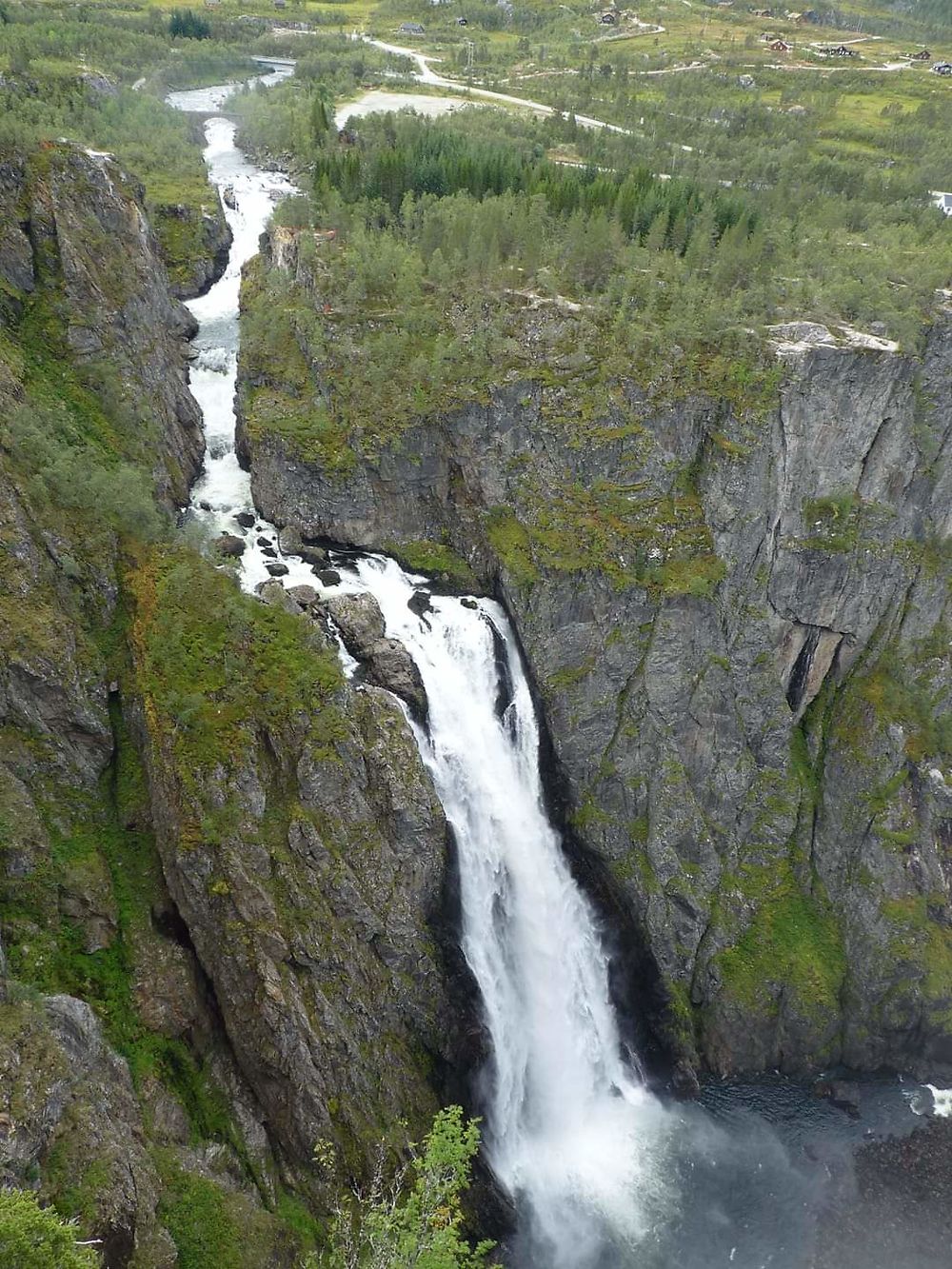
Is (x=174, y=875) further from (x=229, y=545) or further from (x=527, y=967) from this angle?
(x=229, y=545)

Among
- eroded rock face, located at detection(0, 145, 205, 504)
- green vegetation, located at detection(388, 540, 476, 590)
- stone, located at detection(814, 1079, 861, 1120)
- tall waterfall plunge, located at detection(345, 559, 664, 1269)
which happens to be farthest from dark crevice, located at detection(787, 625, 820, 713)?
eroded rock face, located at detection(0, 145, 205, 504)

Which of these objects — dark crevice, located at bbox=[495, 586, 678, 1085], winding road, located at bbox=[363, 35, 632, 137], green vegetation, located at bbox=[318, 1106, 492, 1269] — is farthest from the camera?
winding road, located at bbox=[363, 35, 632, 137]

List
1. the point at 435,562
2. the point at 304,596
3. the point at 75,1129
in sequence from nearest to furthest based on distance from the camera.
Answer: the point at 75,1129
the point at 304,596
the point at 435,562

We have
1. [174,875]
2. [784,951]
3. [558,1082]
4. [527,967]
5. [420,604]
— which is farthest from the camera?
[784,951]

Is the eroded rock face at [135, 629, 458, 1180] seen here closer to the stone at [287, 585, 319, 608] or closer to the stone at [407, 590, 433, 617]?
the stone at [287, 585, 319, 608]

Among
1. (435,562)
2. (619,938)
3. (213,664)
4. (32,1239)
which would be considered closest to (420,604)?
(435,562)

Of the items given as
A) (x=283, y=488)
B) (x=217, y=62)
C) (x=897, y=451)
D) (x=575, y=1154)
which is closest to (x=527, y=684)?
(x=283, y=488)
